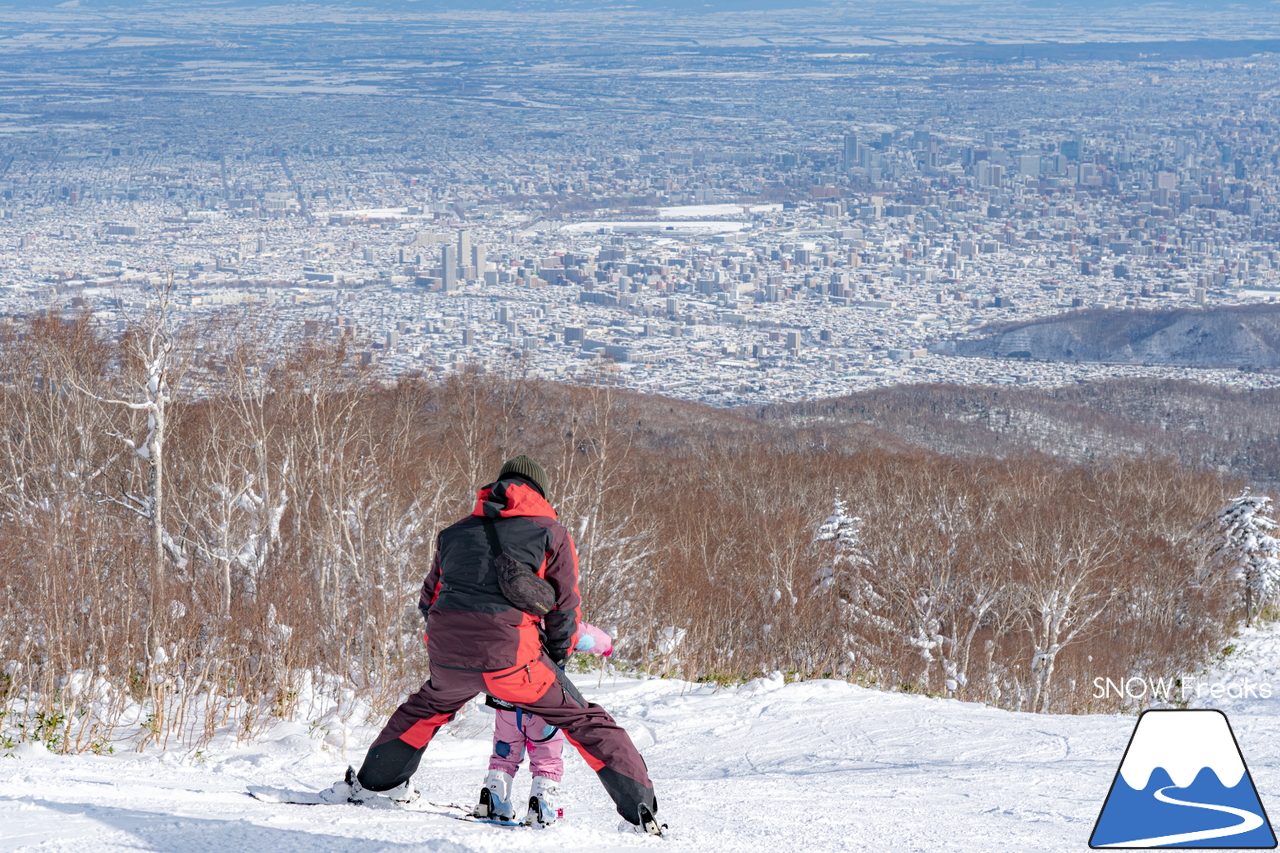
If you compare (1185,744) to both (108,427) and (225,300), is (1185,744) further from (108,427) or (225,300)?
(225,300)

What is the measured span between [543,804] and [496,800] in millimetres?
197

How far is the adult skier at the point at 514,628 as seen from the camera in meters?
3.99

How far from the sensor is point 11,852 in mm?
3758

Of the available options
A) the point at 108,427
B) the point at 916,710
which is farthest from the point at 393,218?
the point at 916,710

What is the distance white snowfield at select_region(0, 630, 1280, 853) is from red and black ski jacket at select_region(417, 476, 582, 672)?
629 millimetres

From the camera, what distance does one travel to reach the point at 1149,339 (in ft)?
391

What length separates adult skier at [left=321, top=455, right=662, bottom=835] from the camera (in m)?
3.99

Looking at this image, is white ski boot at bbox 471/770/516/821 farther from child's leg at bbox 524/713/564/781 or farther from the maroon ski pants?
the maroon ski pants

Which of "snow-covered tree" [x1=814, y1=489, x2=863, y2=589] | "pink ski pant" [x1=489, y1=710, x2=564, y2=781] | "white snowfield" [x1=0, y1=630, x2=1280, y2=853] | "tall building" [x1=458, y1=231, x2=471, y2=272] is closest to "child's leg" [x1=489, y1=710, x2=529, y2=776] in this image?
"pink ski pant" [x1=489, y1=710, x2=564, y2=781]

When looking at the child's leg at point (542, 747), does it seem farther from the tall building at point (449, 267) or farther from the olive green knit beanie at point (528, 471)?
the tall building at point (449, 267)

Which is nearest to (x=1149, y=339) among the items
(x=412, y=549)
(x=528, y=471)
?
(x=412, y=549)

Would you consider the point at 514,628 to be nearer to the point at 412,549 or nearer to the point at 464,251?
the point at 412,549

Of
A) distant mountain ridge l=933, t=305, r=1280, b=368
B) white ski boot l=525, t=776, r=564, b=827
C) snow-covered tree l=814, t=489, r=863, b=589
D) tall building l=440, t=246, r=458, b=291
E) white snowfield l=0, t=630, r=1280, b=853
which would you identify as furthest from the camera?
tall building l=440, t=246, r=458, b=291

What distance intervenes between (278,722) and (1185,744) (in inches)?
177
